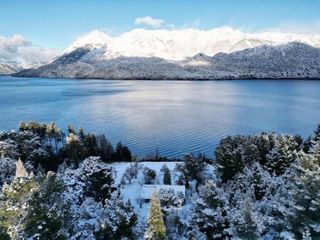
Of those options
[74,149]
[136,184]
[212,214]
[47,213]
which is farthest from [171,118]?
[47,213]

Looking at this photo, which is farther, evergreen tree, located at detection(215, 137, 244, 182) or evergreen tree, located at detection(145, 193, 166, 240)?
evergreen tree, located at detection(215, 137, 244, 182)

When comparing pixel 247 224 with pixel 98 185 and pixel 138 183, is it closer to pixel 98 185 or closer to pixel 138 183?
pixel 98 185

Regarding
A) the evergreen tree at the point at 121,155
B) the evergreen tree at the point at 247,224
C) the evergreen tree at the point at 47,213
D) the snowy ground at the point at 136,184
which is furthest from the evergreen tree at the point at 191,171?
the evergreen tree at the point at 47,213

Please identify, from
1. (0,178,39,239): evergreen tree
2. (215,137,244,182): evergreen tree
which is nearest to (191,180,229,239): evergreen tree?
(0,178,39,239): evergreen tree

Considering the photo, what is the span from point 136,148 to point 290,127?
48612mm

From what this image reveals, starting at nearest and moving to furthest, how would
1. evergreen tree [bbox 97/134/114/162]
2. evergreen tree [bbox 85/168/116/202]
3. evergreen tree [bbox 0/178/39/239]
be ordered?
evergreen tree [bbox 0/178/39/239] → evergreen tree [bbox 85/168/116/202] → evergreen tree [bbox 97/134/114/162]

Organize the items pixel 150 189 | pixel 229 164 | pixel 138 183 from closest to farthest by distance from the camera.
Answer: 1. pixel 150 189
2. pixel 229 164
3. pixel 138 183

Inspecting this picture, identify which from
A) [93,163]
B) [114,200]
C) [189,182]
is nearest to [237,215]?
[114,200]

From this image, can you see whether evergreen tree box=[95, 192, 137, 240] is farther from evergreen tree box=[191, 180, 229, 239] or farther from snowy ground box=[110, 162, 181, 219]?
snowy ground box=[110, 162, 181, 219]

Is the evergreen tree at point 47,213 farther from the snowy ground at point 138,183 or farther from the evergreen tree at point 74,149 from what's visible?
the evergreen tree at point 74,149

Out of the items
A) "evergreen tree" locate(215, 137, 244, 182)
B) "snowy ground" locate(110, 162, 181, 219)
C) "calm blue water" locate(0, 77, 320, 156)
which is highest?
"evergreen tree" locate(215, 137, 244, 182)

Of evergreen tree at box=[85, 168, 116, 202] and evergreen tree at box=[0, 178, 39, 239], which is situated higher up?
evergreen tree at box=[0, 178, 39, 239]

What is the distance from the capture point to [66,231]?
918 inches

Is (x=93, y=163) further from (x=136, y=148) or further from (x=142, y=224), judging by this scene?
(x=136, y=148)
